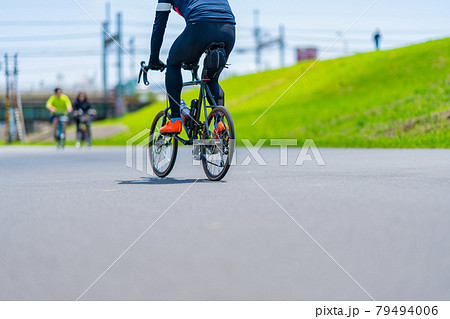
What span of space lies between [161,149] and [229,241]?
4630mm

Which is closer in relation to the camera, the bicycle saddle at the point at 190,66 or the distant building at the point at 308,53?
the bicycle saddle at the point at 190,66

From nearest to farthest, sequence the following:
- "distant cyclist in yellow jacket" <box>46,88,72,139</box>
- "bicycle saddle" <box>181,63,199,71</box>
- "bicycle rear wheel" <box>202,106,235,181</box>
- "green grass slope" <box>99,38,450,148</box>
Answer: "bicycle rear wheel" <box>202,106,235,181</box> < "bicycle saddle" <box>181,63,199,71</box> < "distant cyclist in yellow jacket" <box>46,88,72,139</box> < "green grass slope" <box>99,38,450,148</box>

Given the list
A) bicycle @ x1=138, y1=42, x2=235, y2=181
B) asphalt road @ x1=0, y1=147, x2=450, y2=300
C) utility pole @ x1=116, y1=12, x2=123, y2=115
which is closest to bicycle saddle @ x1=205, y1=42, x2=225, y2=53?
bicycle @ x1=138, y1=42, x2=235, y2=181

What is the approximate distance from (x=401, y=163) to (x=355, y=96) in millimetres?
34484

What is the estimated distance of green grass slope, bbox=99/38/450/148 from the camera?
2455 cm

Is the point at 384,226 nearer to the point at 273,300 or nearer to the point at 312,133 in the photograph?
the point at 273,300

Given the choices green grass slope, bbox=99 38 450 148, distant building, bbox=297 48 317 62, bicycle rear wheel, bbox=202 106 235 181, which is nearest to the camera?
bicycle rear wheel, bbox=202 106 235 181

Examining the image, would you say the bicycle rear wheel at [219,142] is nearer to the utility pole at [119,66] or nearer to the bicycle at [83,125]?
the bicycle at [83,125]

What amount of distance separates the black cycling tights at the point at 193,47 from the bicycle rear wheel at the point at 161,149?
58cm

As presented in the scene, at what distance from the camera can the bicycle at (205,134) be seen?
25.0 feet

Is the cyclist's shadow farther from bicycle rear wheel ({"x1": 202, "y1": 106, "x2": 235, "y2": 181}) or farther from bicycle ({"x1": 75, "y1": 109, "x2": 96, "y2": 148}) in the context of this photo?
bicycle ({"x1": 75, "y1": 109, "x2": 96, "y2": 148})

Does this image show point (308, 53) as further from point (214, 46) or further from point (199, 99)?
point (214, 46)

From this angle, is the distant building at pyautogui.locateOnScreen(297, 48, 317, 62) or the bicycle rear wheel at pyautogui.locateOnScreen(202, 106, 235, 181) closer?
the bicycle rear wheel at pyautogui.locateOnScreen(202, 106, 235, 181)

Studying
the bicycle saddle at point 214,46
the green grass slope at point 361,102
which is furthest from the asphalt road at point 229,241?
the green grass slope at point 361,102
